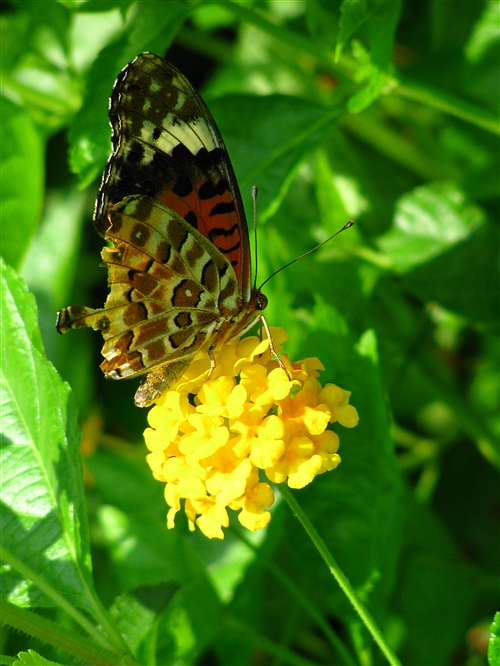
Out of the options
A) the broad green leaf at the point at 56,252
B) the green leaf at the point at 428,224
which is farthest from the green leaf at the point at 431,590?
the broad green leaf at the point at 56,252

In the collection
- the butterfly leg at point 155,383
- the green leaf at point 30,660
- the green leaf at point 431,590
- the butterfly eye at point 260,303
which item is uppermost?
the butterfly eye at point 260,303

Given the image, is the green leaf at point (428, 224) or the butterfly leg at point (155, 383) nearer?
the butterfly leg at point (155, 383)

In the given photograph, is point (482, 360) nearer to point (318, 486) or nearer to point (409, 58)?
point (409, 58)

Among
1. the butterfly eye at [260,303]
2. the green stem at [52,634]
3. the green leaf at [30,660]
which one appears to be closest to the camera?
the green leaf at [30,660]

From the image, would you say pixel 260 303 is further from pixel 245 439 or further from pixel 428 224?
pixel 428 224

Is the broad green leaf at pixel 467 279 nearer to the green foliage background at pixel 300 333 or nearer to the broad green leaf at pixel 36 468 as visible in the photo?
the green foliage background at pixel 300 333

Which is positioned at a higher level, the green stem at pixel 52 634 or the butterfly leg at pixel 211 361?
the butterfly leg at pixel 211 361

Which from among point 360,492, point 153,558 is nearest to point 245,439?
point 360,492
